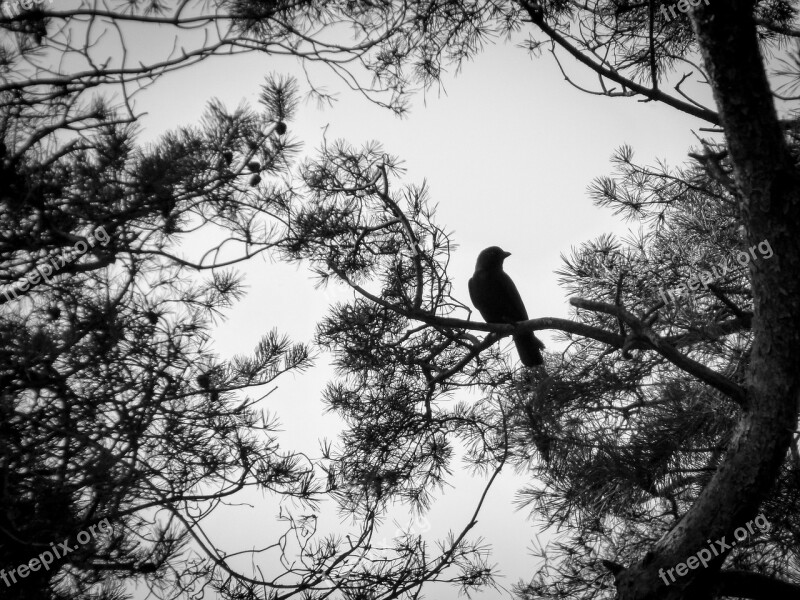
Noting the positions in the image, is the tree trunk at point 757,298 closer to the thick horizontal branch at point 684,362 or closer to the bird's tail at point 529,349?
the thick horizontal branch at point 684,362

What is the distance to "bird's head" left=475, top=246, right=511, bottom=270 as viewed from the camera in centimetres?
365

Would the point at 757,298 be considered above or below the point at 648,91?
below

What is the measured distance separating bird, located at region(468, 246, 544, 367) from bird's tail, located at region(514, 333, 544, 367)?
74 centimetres

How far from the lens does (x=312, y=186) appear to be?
2371 millimetres

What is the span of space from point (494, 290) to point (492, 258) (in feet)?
0.70

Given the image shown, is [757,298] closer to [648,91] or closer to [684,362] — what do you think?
[684,362]

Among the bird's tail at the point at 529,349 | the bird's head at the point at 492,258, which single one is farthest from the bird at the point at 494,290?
the bird's tail at the point at 529,349

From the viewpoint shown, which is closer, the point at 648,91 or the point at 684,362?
the point at 684,362

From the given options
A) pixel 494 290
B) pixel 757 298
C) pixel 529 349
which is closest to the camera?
pixel 757 298

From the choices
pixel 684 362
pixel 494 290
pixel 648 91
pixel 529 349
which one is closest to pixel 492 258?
pixel 494 290

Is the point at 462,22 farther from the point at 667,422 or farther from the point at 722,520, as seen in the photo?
the point at 722,520

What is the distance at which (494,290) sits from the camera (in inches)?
140

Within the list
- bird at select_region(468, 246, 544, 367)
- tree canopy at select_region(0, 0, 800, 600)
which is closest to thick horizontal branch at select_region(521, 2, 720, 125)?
tree canopy at select_region(0, 0, 800, 600)

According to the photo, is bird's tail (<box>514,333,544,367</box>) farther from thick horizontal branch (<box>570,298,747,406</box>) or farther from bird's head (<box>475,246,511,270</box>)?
thick horizontal branch (<box>570,298,747,406</box>)
